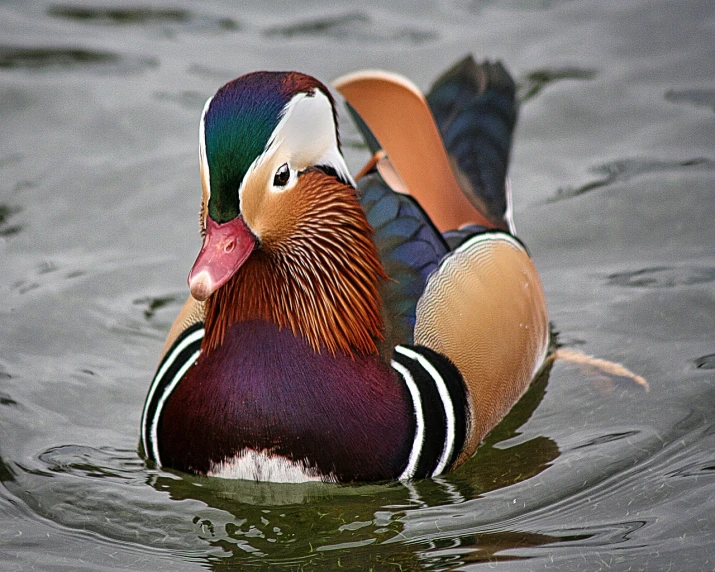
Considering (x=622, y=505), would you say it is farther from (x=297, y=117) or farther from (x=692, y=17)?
(x=692, y=17)

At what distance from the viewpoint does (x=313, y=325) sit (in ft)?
13.0

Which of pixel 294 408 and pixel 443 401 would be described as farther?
pixel 443 401

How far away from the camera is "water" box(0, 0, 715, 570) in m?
3.86

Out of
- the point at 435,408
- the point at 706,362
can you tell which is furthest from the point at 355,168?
the point at 435,408

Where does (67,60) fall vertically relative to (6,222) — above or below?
above

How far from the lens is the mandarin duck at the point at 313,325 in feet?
11.6

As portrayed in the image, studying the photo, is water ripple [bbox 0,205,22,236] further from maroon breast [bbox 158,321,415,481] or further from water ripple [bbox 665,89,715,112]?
water ripple [bbox 665,89,715,112]

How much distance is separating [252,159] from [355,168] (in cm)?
315

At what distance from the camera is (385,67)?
24.9 feet

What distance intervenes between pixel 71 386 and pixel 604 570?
96.4 inches

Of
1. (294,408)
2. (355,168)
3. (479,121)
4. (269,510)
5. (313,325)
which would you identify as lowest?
(269,510)

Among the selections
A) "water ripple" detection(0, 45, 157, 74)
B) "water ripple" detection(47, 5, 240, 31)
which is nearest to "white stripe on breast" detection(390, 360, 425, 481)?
"water ripple" detection(0, 45, 157, 74)

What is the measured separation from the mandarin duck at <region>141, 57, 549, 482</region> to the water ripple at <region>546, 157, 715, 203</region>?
202 cm

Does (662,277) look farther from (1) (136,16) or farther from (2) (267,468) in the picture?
(1) (136,16)
